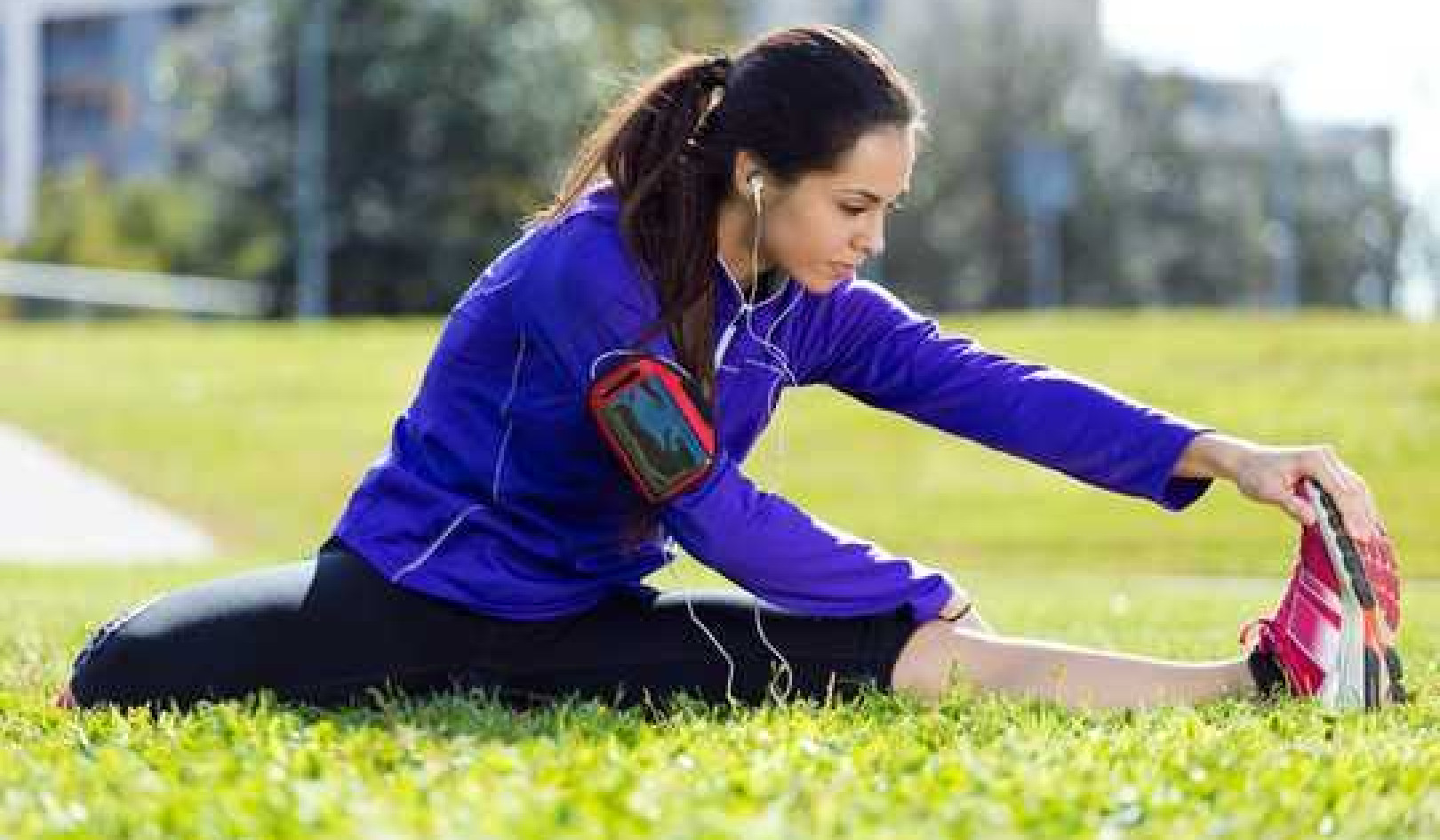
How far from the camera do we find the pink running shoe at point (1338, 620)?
4.41 m

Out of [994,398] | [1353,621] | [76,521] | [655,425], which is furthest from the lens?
[76,521]

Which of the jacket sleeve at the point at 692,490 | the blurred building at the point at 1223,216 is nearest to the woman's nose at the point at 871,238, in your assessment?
the jacket sleeve at the point at 692,490

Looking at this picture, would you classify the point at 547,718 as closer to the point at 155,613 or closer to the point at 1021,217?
the point at 155,613

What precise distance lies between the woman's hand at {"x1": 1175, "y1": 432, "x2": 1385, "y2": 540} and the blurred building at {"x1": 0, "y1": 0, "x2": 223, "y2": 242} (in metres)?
Result: 69.7

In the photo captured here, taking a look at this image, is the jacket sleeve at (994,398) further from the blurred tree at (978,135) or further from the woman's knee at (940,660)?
the blurred tree at (978,135)

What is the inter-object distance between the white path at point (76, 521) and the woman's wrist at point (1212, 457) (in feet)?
31.2

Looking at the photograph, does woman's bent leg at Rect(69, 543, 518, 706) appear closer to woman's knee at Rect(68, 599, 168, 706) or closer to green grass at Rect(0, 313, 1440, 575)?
woman's knee at Rect(68, 599, 168, 706)

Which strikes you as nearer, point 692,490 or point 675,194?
point 692,490

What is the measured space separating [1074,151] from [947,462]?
109ft

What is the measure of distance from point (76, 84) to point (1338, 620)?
74037 mm

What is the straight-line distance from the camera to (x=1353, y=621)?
4426 millimetres

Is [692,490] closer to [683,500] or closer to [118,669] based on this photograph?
[683,500]

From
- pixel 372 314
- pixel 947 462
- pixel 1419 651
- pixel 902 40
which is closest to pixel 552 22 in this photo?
pixel 372 314

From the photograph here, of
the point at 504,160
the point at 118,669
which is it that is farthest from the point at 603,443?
the point at 504,160
